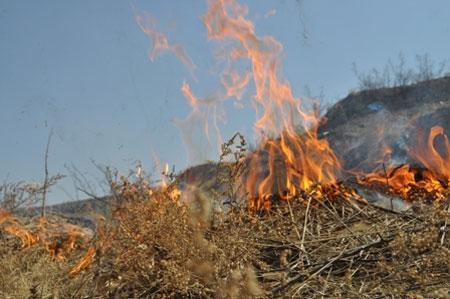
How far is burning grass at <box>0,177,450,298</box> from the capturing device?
266 cm

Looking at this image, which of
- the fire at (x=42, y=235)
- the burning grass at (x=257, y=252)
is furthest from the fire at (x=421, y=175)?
the fire at (x=42, y=235)

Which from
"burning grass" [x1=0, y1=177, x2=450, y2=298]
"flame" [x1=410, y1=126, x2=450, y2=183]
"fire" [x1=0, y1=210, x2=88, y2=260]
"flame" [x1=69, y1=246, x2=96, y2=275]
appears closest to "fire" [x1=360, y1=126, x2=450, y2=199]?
"flame" [x1=410, y1=126, x2=450, y2=183]

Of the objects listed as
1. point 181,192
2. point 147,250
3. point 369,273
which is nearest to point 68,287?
point 147,250

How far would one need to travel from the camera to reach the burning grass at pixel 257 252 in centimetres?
266

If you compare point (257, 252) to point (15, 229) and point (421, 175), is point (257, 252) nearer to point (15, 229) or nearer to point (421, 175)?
point (421, 175)

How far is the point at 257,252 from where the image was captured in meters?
3.35

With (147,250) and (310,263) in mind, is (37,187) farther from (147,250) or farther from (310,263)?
(310,263)

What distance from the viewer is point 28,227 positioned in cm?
777

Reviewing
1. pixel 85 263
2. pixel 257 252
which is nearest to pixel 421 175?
pixel 257 252

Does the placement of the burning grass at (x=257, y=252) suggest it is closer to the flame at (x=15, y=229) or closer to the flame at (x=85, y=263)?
the flame at (x=85, y=263)

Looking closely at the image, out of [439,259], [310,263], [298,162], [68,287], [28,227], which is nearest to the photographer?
[439,259]

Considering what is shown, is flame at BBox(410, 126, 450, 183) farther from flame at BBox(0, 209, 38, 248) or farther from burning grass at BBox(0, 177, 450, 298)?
flame at BBox(0, 209, 38, 248)

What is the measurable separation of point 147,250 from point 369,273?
142cm

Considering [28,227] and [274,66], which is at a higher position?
[274,66]
